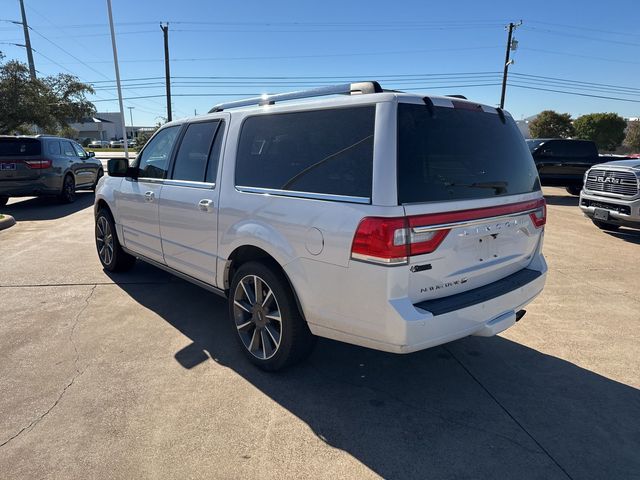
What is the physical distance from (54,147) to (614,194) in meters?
12.9

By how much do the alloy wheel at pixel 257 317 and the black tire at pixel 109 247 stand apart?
2736 millimetres

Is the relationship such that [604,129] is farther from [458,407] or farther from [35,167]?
[458,407]

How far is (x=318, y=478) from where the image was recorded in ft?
7.48

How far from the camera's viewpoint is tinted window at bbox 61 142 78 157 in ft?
38.6

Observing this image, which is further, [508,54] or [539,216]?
[508,54]

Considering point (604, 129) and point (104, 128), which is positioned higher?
point (104, 128)

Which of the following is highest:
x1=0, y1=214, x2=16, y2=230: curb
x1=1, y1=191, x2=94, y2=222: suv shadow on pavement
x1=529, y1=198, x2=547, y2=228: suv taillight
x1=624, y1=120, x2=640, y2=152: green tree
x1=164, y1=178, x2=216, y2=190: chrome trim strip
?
x1=624, y1=120, x2=640, y2=152: green tree

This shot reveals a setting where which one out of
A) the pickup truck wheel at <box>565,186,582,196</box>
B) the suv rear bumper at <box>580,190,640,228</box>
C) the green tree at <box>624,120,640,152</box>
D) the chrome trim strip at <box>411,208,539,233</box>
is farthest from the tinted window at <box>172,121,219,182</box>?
the green tree at <box>624,120,640,152</box>

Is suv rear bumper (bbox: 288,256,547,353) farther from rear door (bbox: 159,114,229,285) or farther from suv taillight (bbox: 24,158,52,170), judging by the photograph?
suv taillight (bbox: 24,158,52,170)

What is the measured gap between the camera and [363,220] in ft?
7.98

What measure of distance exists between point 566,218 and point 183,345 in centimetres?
1016

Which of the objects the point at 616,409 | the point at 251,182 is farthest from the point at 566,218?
the point at 251,182

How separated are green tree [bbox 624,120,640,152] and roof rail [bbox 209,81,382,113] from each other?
6151cm

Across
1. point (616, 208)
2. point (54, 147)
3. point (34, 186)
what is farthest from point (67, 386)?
point (54, 147)
